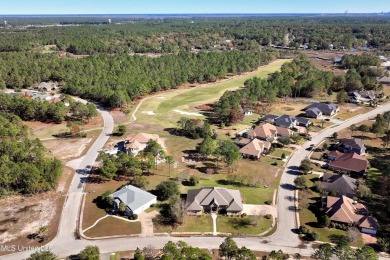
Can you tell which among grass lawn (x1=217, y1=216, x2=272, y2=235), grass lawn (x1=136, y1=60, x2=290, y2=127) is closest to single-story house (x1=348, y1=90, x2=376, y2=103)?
grass lawn (x1=136, y1=60, x2=290, y2=127)

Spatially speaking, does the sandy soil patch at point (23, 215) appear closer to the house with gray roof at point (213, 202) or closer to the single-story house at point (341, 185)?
the house with gray roof at point (213, 202)

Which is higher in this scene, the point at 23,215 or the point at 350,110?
the point at 350,110

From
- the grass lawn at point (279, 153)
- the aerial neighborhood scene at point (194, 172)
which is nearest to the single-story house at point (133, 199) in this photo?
the aerial neighborhood scene at point (194, 172)

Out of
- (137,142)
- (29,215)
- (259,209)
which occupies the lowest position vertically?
(259,209)

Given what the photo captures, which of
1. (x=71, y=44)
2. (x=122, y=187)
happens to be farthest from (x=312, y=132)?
(x=71, y=44)

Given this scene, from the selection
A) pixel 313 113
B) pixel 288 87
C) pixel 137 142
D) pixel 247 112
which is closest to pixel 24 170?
pixel 137 142

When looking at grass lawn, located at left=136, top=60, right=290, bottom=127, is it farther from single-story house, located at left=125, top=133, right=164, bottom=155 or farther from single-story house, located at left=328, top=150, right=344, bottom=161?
single-story house, located at left=328, top=150, right=344, bottom=161

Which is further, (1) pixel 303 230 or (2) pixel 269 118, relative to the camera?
(2) pixel 269 118

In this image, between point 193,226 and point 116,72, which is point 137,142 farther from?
point 116,72
